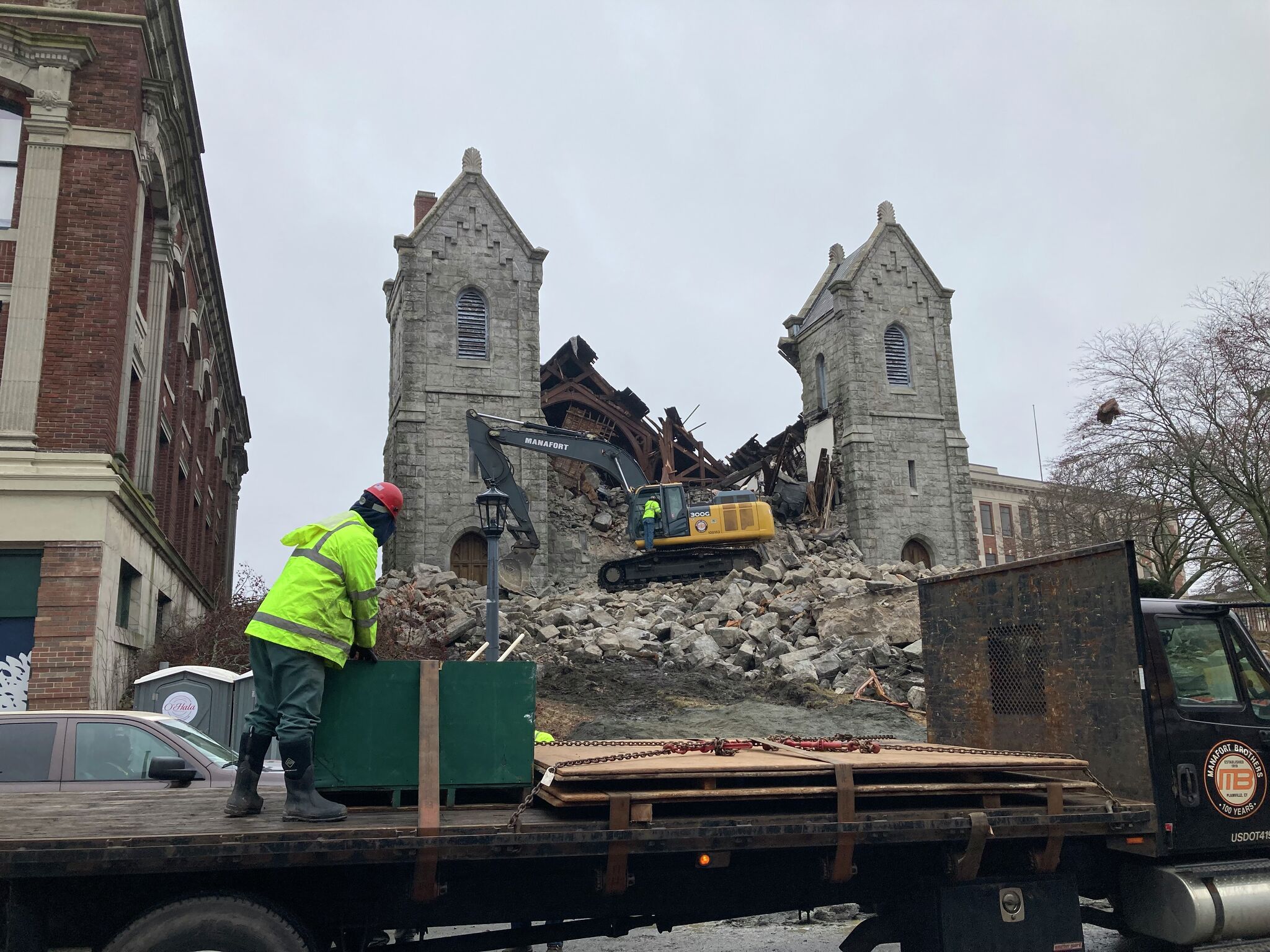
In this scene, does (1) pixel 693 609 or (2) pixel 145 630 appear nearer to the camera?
(2) pixel 145 630

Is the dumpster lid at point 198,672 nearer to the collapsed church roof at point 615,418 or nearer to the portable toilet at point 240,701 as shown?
the portable toilet at point 240,701

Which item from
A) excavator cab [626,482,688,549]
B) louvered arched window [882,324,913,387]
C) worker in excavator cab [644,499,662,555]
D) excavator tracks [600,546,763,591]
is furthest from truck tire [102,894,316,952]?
louvered arched window [882,324,913,387]

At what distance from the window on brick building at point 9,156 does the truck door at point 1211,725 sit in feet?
53.0

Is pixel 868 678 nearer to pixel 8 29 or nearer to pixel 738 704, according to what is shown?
pixel 738 704

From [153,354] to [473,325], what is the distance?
571 inches

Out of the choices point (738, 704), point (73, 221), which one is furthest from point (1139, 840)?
point (73, 221)

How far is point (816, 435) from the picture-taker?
37844 mm

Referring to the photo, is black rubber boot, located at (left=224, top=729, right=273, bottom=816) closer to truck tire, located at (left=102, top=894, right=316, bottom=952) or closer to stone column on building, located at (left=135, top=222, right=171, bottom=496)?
truck tire, located at (left=102, top=894, right=316, bottom=952)

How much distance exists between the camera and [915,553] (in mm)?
35531

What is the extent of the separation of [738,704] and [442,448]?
1656cm

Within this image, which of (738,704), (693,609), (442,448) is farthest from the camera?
(442,448)

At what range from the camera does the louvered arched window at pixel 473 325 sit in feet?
105

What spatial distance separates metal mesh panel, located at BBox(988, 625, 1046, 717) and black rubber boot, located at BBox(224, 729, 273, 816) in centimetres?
432

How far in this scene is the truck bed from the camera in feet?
12.2
